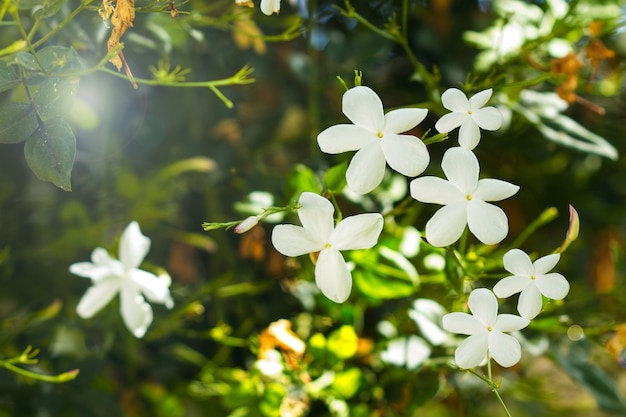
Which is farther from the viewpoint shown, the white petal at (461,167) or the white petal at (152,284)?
the white petal at (152,284)

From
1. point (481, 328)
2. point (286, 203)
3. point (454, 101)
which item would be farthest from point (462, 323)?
point (286, 203)

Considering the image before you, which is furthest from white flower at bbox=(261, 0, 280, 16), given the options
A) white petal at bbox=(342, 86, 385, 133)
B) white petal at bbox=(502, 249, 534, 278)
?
white petal at bbox=(502, 249, 534, 278)

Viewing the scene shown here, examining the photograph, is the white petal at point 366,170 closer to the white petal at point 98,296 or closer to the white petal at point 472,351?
the white petal at point 472,351

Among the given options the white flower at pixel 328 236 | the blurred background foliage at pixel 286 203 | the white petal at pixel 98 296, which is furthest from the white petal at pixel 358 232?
the white petal at pixel 98 296

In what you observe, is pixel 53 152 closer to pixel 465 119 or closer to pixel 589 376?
pixel 465 119

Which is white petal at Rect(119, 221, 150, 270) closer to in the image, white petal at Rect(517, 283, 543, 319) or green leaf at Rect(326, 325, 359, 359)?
green leaf at Rect(326, 325, 359, 359)

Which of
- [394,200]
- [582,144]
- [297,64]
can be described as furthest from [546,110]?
[297,64]

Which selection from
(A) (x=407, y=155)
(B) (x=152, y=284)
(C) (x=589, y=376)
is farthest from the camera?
(C) (x=589, y=376)
